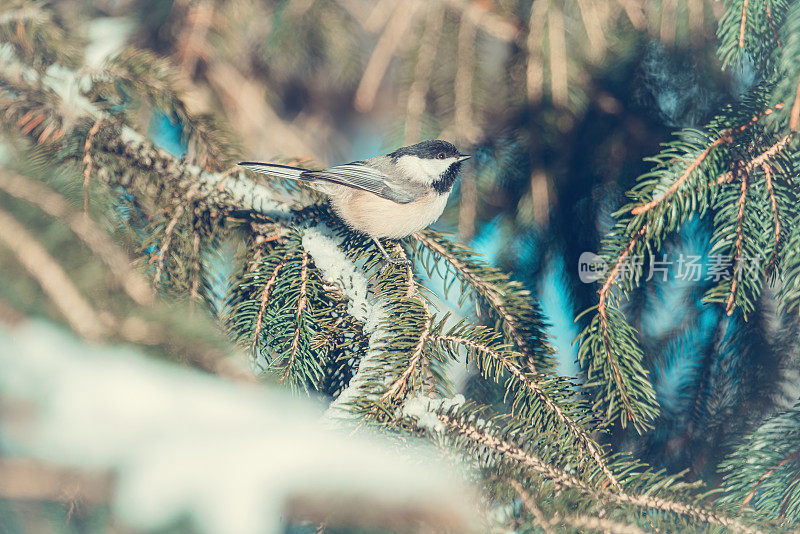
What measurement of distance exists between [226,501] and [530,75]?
1005 millimetres

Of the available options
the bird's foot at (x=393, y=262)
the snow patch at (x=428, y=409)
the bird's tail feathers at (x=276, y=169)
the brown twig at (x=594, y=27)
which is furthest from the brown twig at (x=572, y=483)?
the brown twig at (x=594, y=27)

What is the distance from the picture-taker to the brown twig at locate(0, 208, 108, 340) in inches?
22.7

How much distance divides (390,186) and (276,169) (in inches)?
8.7

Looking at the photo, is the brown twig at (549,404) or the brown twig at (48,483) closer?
the brown twig at (48,483)

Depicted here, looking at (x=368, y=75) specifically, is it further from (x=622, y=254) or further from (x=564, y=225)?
(x=622, y=254)

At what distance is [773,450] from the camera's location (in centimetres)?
82

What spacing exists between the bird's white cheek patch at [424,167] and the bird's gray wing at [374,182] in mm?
28

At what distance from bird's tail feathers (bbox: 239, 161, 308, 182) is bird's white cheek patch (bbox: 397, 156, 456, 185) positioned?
206 millimetres

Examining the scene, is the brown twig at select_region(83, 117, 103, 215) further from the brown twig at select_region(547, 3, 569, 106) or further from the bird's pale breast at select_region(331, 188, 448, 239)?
the brown twig at select_region(547, 3, 569, 106)

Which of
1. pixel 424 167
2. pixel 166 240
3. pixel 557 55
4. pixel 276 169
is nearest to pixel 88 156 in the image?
pixel 166 240

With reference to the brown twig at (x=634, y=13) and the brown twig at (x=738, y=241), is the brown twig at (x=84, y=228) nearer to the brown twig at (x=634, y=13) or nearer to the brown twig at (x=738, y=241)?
the brown twig at (x=738, y=241)

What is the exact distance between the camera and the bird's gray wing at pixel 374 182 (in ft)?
3.27

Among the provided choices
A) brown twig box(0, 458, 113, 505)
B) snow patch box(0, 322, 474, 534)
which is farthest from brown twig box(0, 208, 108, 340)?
brown twig box(0, 458, 113, 505)

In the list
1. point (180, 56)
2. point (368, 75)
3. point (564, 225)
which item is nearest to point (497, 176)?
point (564, 225)
